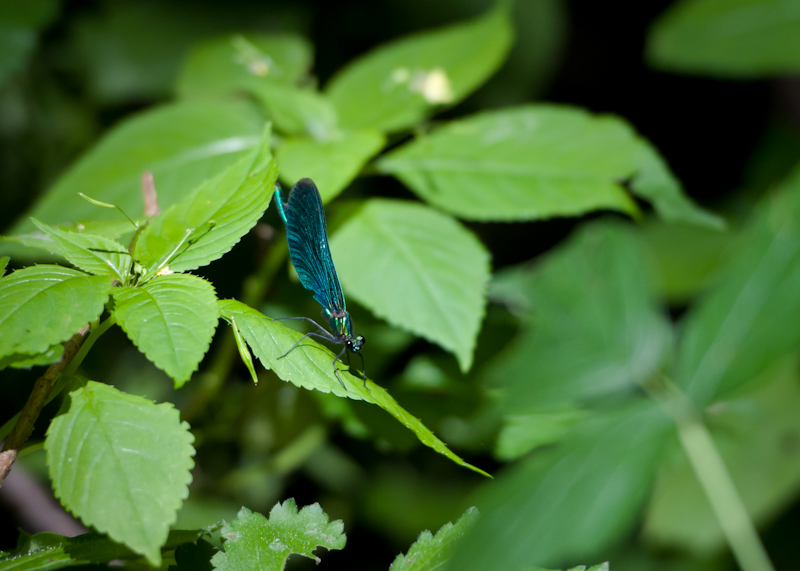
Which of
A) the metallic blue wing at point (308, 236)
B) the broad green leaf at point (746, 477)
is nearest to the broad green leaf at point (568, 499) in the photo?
the metallic blue wing at point (308, 236)

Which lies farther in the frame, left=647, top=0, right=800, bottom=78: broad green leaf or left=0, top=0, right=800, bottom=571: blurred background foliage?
left=647, top=0, right=800, bottom=78: broad green leaf

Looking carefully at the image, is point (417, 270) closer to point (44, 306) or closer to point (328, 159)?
point (328, 159)

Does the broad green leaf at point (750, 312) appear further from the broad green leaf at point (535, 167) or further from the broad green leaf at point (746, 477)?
the broad green leaf at point (746, 477)

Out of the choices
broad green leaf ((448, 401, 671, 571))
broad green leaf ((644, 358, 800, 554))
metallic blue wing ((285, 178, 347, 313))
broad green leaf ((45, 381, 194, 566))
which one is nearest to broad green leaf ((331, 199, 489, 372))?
metallic blue wing ((285, 178, 347, 313))

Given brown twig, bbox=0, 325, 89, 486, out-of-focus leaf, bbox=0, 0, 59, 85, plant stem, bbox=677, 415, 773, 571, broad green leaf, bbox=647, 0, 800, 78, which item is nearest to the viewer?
brown twig, bbox=0, 325, 89, 486

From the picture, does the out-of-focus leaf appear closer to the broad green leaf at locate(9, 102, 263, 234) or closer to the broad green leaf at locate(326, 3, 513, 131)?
the broad green leaf at locate(9, 102, 263, 234)

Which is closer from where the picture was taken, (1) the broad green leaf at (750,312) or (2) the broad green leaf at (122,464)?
(2) the broad green leaf at (122,464)
